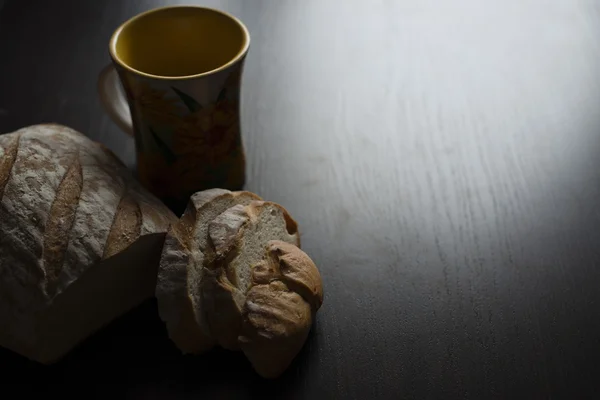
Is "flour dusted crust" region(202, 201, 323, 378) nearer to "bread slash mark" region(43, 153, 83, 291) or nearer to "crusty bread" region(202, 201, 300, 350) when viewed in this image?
"crusty bread" region(202, 201, 300, 350)

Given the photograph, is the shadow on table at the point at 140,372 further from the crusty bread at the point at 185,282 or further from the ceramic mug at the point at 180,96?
the ceramic mug at the point at 180,96

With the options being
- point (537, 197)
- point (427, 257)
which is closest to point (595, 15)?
point (537, 197)

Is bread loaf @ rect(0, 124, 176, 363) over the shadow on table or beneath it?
over

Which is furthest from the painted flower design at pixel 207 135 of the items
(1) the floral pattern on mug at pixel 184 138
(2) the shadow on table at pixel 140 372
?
(2) the shadow on table at pixel 140 372

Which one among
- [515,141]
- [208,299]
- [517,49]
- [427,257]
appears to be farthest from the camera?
[517,49]

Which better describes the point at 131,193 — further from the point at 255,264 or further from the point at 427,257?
the point at 427,257

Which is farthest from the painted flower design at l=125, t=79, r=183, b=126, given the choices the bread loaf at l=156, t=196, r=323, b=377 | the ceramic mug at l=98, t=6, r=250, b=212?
the bread loaf at l=156, t=196, r=323, b=377

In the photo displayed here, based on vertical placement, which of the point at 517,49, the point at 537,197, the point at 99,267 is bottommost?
the point at 99,267
